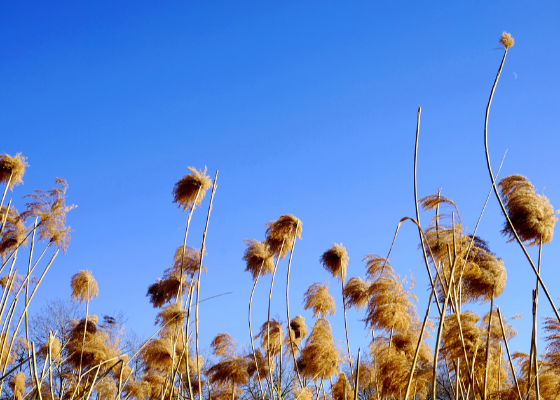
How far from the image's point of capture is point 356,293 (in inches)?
335

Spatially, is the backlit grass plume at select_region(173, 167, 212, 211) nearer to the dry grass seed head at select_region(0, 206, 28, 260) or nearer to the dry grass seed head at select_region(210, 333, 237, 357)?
the dry grass seed head at select_region(0, 206, 28, 260)

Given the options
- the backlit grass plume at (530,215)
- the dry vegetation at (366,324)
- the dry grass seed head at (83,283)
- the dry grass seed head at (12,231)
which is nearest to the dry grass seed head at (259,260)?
the dry vegetation at (366,324)

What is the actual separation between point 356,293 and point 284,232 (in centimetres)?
166

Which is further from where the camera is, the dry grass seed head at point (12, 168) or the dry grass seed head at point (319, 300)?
the dry grass seed head at point (319, 300)

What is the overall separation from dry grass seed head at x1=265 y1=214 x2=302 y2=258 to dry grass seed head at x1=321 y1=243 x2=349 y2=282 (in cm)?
115

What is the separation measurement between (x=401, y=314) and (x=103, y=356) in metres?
4.38

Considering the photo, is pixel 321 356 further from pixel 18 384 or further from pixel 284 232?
pixel 18 384

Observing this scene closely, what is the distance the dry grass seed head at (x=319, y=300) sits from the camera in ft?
31.2

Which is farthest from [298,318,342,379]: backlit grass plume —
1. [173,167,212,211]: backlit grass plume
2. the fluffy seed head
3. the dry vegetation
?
the fluffy seed head

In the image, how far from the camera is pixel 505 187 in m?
4.85

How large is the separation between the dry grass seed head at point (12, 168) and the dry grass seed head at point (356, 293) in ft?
17.4

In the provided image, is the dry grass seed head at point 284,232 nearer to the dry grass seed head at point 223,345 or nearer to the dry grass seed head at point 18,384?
the dry grass seed head at point 223,345

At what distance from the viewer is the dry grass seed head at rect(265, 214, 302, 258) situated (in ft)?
26.6

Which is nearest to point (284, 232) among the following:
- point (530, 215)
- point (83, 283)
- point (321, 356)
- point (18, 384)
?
point (321, 356)
